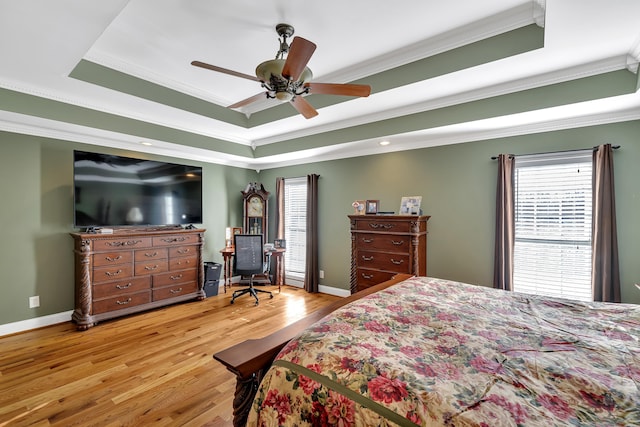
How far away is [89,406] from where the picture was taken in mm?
2041

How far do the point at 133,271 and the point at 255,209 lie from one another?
2282 millimetres

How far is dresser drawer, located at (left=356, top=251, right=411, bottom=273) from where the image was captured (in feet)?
11.3

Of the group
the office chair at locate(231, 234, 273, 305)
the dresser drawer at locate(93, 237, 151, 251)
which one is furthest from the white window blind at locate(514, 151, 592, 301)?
the dresser drawer at locate(93, 237, 151, 251)

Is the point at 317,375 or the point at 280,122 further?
the point at 280,122

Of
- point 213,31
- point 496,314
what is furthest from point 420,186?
point 213,31

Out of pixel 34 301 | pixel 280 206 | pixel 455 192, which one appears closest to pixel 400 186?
pixel 455 192

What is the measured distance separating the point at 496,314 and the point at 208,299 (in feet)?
13.6

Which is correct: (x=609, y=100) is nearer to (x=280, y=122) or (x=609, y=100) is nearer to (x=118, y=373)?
(x=280, y=122)

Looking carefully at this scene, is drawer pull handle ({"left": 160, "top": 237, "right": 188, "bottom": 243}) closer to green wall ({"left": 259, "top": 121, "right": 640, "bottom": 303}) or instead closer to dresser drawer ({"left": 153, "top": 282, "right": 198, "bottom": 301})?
dresser drawer ({"left": 153, "top": 282, "right": 198, "bottom": 301})

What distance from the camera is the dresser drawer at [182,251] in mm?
4202

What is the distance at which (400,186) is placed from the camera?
412cm

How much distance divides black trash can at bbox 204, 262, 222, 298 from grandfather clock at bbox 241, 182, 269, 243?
0.95m

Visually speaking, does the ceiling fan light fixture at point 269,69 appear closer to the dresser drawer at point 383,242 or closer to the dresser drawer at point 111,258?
the dresser drawer at point 383,242

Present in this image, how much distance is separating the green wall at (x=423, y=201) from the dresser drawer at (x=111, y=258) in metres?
0.45
